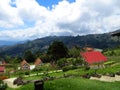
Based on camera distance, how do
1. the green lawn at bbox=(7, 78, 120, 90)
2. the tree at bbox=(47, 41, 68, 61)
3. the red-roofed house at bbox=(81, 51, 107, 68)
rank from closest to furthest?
the green lawn at bbox=(7, 78, 120, 90) < the red-roofed house at bbox=(81, 51, 107, 68) < the tree at bbox=(47, 41, 68, 61)

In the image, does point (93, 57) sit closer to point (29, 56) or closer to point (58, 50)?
point (58, 50)

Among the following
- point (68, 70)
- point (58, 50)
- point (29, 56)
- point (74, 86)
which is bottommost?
point (74, 86)

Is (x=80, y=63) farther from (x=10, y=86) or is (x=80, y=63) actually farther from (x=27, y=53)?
(x=27, y=53)

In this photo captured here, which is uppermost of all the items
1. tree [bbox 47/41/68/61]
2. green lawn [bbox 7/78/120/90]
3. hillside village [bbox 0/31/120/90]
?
tree [bbox 47/41/68/61]

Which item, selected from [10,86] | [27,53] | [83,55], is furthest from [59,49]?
[10,86]

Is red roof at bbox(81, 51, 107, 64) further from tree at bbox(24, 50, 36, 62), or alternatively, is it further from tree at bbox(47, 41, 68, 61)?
tree at bbox(24, 50, 36, 62)

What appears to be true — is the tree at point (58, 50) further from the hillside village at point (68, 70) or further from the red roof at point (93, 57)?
the red roof at point (93, 57)

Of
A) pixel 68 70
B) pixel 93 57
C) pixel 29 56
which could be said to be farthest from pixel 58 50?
pixel 29 56

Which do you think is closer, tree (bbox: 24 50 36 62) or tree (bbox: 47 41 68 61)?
tree (bbox: 47 41 68 61)

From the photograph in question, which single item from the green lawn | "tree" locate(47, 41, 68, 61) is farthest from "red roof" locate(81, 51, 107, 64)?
the green lawn

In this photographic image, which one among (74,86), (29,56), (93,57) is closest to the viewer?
(74,86)

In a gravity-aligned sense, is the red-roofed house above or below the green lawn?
above

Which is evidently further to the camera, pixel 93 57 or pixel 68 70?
pixel 93 57

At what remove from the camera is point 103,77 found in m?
33.2
